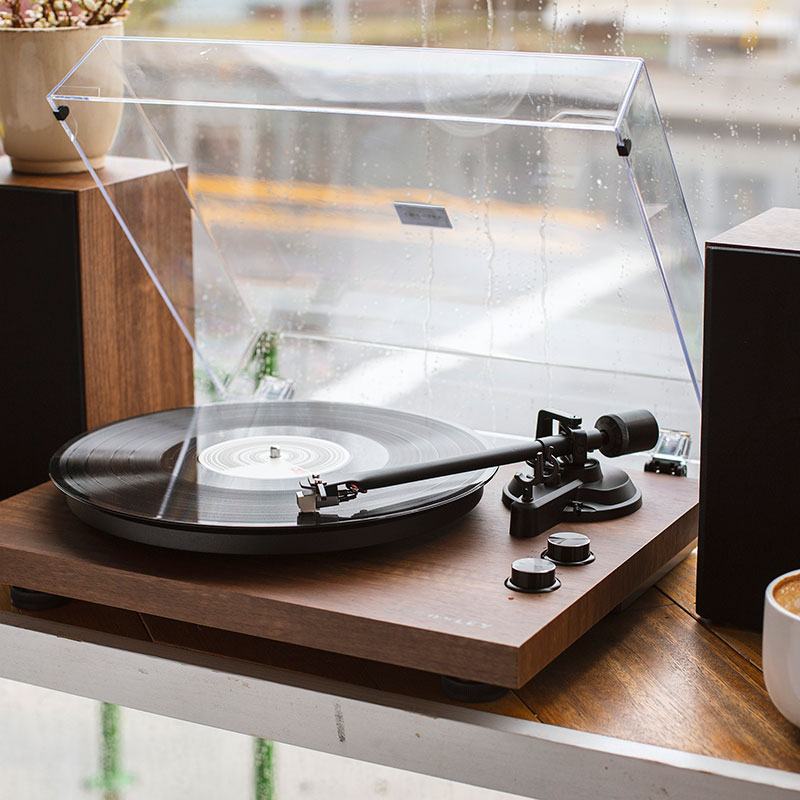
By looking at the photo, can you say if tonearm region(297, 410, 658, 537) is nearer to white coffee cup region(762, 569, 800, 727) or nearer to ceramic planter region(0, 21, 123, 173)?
white coffee cup region(762, 569, 800, 727)

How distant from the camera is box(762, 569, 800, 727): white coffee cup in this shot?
849 mm

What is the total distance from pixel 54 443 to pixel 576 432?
0.70m

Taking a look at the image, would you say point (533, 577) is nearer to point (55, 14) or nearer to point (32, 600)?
point (32, 600)

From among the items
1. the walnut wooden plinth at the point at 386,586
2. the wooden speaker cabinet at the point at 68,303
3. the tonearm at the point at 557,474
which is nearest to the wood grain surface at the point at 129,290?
the wooden speaker cabinet at the point at 68,303

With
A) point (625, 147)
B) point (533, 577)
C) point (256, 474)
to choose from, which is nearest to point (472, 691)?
point (533, 577)

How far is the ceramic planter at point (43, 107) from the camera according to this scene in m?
1.42

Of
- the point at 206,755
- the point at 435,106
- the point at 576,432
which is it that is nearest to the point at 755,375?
the point at 576,432

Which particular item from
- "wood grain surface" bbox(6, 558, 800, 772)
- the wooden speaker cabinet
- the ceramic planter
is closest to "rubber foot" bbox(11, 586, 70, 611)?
"wood grain surface" bbox(6, 558, 800, 772)

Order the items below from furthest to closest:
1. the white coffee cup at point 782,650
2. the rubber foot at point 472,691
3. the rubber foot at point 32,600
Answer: the rubber foot at point 32,600 < the rubber foot at point 472,691 < the white coffee cup at point 782,650

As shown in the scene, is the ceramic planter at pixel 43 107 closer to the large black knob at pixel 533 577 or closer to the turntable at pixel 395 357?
the turntable at pixel 395 357

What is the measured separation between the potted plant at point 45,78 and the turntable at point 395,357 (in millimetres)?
37

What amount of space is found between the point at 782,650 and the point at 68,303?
95 centimetres

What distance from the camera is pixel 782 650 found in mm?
860

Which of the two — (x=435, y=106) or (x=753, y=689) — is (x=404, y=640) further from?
(x=435, y=106)
